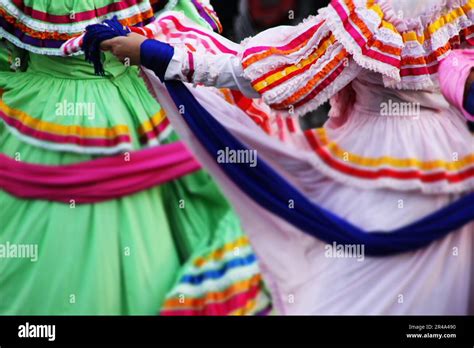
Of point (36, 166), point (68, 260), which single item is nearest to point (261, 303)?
point (68, 260)

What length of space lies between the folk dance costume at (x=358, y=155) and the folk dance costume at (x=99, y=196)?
8.1 inches

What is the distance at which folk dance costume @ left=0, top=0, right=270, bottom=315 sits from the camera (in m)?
3.29

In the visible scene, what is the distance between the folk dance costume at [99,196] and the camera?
3287mm

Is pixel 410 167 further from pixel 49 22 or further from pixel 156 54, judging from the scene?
pixel 49 22

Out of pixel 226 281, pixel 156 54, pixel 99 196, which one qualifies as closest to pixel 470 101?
pixel 156 54

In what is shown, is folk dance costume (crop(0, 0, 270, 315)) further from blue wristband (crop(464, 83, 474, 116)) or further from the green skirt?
blue wristband (crop(464, 83, 474, 116))

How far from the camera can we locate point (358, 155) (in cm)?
314

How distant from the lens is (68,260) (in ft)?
10.8

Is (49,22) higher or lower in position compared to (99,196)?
higher

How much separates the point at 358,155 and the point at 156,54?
0.71 metres

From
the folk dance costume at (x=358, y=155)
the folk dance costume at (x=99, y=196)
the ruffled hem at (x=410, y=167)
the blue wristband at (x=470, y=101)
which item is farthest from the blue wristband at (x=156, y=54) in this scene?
the blue wristband at (x=470, y=101)

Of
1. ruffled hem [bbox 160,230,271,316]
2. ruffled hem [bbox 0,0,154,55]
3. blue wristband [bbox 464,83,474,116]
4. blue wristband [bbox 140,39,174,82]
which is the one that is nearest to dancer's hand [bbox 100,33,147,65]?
blue wristband [bbox 140,39,174,82]

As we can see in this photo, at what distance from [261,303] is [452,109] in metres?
0.92

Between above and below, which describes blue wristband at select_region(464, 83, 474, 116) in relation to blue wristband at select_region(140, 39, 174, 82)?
below
